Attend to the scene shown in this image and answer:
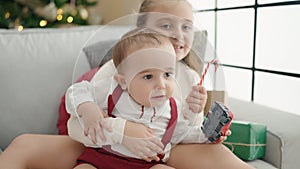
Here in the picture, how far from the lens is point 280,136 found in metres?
1.15

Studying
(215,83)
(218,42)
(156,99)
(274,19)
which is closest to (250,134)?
(215,83)

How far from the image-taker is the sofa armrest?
113 cm

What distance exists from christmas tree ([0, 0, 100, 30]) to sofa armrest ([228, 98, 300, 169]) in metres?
1.81

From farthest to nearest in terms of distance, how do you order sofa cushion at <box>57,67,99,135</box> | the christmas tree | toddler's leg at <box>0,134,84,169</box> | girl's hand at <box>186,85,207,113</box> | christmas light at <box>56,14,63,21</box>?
1. christmas light at <box>56,14,63,21</box>
2. the christmas tree
3. sofa cushion at <box>57,67,99,135</box>
4. toddler's leg at <box>0,134,84,169</box>
5. girl's hand at <box>186,85,207,113</box>

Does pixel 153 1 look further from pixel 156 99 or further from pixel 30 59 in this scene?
pixel 30 59

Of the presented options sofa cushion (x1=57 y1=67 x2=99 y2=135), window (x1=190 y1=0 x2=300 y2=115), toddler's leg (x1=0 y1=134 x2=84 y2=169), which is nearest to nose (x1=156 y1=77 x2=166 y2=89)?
toddler's leg (x1=0 y1=134 x2=84 y2=169)

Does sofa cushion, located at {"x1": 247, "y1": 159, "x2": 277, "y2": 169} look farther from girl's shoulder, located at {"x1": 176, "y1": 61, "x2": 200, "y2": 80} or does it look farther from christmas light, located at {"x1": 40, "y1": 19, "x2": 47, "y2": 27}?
christmas light, located at {"x1": 40, "y1": 19, "x2": 47, "y2": 27}

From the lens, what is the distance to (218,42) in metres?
2.36

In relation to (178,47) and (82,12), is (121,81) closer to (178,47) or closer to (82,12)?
(178,47)

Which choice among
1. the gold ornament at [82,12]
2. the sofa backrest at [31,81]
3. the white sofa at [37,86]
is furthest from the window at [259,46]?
the gold ornament at [82,12]

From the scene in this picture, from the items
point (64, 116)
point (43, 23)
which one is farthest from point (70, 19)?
point (64, 116)

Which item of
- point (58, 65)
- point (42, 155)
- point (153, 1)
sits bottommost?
point (42, 155)

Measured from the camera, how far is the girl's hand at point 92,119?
0.89 metres

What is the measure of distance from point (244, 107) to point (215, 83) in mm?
467
